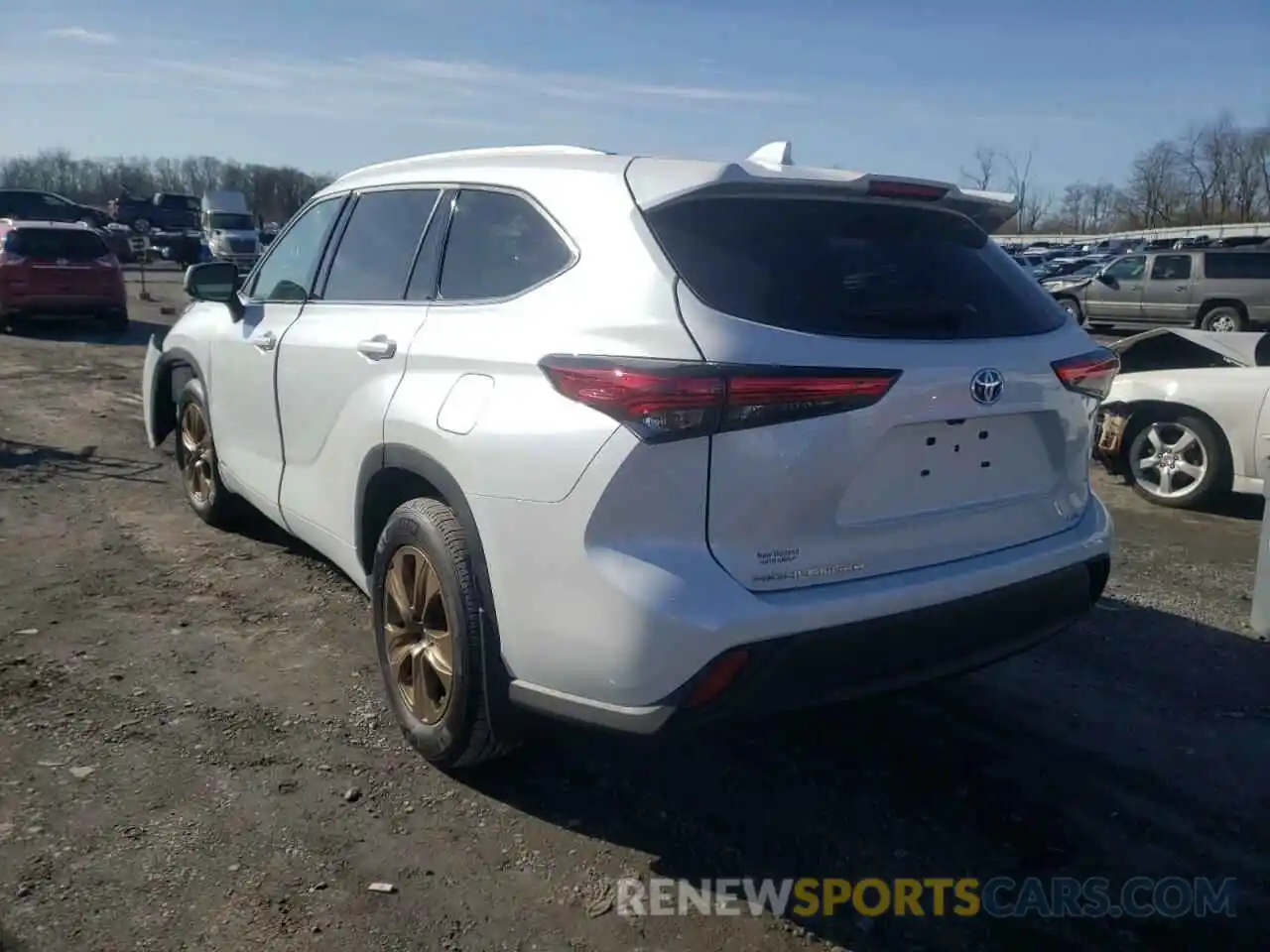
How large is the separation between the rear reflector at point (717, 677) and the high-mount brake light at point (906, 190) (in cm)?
141

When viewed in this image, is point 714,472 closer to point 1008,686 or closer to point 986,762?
point 986,762

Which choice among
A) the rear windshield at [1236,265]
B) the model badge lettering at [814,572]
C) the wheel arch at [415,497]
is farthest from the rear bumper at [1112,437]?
the rear windshield at [1236,265]

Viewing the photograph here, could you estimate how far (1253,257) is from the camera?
815 inches

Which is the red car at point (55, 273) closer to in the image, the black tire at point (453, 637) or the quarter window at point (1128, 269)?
the black tire at point (453, 637)

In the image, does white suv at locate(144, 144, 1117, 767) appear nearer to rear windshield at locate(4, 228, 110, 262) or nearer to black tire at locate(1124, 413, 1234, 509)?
black tire at locate(1124, 413, 1234, 509)

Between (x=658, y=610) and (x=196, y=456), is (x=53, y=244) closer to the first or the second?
(x=196, y=456)

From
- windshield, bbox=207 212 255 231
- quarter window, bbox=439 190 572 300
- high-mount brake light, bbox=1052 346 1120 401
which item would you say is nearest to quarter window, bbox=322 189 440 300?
quarter window, bbox=439 190 572 300

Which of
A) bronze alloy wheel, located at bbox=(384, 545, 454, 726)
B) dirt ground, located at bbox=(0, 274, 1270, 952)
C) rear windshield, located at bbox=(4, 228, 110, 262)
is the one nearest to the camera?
dirt ground, located at bbox=(0, 274, 1270, 952)

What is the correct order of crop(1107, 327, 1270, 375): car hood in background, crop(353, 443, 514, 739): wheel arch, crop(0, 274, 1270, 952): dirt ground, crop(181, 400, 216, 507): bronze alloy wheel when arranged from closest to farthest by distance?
crop(0, 274, 1270, 952): dirt ground, crop(353, 443, 514, 739): wheel arch, crop(181, 400, 216, 507): bronze alloy wheel, crop(1107, 327, 1270, 375): car hood in background

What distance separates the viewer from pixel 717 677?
2678 millimetres

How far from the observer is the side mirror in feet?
17.0

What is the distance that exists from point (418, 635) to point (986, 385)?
1.88 metres

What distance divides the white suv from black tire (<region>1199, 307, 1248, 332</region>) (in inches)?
780

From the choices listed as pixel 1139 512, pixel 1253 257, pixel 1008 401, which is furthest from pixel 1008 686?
pixel 1253 257
